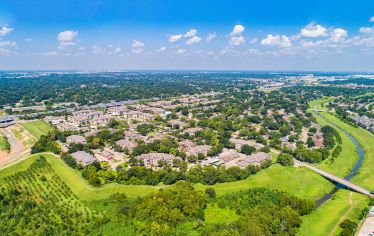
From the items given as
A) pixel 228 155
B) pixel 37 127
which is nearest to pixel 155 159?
pixel 228 155

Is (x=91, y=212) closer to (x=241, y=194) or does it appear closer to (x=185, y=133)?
(x=241, y=194)

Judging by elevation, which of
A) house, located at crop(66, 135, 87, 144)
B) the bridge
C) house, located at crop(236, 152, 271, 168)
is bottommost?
the bridge

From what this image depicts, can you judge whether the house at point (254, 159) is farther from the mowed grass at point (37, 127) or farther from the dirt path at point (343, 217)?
the mowed grass at point (37, 127)

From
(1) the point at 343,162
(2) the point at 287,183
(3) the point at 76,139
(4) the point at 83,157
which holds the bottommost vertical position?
(2) the point at 287,183

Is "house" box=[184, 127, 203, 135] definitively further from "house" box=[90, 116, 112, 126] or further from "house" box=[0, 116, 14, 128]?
"house" box=[0, 116, 14, 128]

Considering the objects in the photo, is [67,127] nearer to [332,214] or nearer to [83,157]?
[83,157]

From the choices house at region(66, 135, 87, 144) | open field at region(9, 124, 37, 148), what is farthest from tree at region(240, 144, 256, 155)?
open field at region(9, 124, 37, 148)
